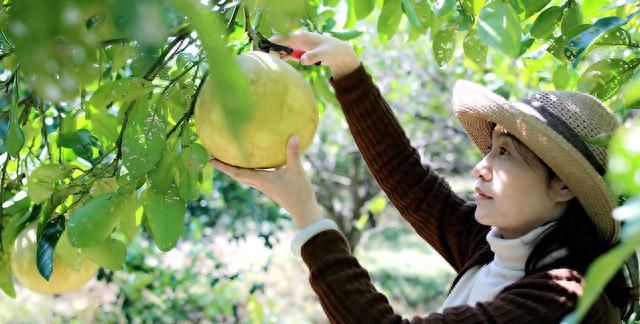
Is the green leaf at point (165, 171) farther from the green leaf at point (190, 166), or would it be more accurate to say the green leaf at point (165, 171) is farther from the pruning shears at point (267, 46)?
the pruning shears at point (267, 46)

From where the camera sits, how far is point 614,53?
2438 mm

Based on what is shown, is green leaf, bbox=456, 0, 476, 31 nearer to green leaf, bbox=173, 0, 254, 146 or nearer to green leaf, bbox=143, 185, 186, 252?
green leaf, bbox=143, 185, 186, 252

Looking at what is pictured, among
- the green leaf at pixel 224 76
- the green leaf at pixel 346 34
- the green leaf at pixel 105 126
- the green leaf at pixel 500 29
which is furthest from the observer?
the green leaf at pixel 346 34

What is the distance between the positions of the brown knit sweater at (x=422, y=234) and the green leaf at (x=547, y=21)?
0.37 metres

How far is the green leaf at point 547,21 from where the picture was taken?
1284 mm

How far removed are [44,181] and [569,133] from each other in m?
0.95

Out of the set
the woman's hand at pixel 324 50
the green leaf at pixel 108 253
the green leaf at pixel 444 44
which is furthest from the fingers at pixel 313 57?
the green leaf at pixel 108 253

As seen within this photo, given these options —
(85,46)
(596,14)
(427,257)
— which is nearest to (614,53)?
(596,14)

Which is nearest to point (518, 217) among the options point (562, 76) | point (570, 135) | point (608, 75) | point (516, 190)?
point (516, 190)

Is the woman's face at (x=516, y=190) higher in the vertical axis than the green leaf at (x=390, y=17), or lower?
lower

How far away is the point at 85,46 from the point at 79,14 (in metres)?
0.05

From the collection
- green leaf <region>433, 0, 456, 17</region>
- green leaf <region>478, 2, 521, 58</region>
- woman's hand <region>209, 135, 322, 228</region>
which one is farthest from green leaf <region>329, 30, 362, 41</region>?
green leaf <region>478, 2, 521, 58</region>

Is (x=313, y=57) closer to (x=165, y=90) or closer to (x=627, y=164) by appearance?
(x=165, y=90)

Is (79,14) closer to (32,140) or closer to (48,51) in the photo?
(48,51)
